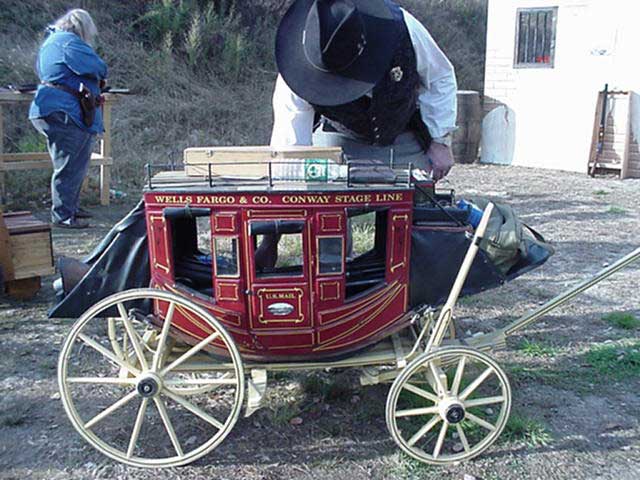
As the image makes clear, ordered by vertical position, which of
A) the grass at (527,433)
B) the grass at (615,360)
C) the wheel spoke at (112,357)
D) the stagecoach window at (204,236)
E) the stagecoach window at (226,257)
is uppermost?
the stagecoach window at (226,257)

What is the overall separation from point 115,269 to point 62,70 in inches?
163

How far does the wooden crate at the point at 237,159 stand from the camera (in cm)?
290

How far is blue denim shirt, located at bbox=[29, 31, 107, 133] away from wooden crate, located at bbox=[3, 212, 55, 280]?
1.90 meters

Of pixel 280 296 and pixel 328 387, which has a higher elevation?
pixel 280 296

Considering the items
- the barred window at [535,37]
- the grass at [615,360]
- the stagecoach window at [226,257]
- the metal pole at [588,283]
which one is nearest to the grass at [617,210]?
the barred window at [535,37]

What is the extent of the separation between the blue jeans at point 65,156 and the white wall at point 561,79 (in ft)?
24.7

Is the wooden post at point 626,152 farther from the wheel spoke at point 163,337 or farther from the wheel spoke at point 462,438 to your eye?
the wheel spoke at point 163,337

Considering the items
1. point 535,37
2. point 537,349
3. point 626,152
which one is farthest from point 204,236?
point 535,37

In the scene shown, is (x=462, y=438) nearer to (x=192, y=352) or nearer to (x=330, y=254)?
(x=330, y=254)

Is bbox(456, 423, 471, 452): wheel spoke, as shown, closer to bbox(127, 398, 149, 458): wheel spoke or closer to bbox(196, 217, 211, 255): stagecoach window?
bbox(127, 398, 149, 458): wheel spoke

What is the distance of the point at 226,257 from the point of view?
2.77m

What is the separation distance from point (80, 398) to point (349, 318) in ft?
5.05

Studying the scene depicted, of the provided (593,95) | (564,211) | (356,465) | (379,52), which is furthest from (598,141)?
(356,465)

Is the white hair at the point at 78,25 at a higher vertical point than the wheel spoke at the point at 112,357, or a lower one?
higher
